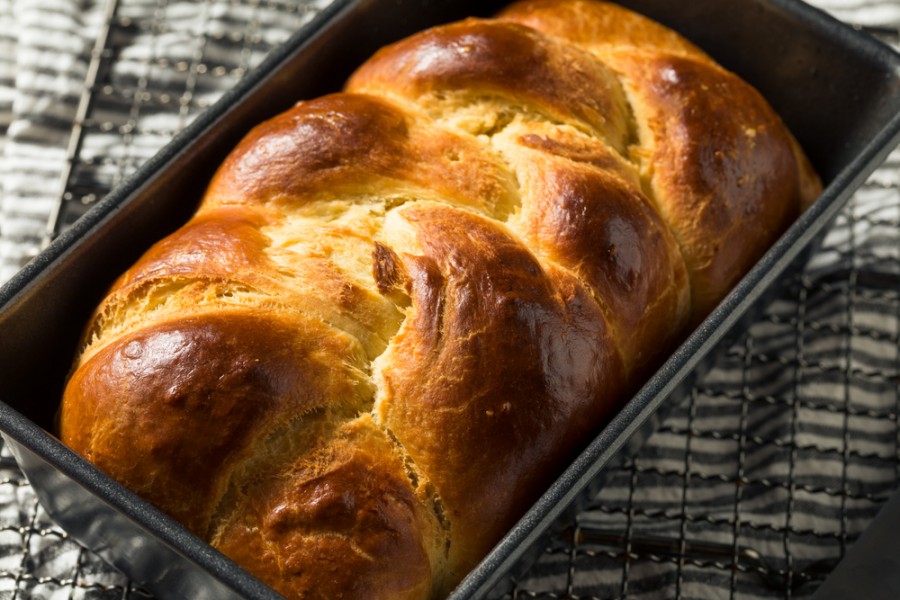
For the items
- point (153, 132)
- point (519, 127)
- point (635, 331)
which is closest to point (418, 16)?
point (519, 127)

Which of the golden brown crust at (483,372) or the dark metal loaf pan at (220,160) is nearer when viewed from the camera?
the dark metal loaf pan at (220,160)

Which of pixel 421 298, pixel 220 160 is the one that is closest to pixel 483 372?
pixel 421 298

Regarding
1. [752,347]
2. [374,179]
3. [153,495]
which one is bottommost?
[752,347]

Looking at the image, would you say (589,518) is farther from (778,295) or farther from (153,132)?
(153,132)

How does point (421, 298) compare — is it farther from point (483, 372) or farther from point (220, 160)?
point (220, 160)

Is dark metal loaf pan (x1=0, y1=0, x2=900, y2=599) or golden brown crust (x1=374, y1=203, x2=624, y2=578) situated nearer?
dark metal loaf pan (x1=0, y1=0, x2=900, y2=599)
